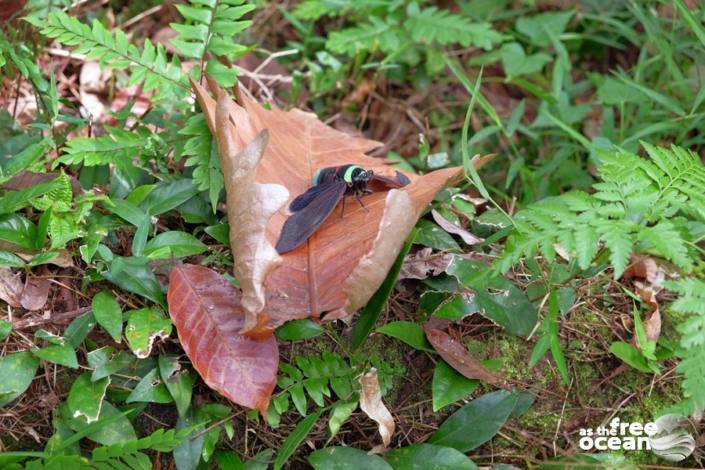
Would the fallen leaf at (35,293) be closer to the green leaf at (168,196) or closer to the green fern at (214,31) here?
the green leaf at (168,196)

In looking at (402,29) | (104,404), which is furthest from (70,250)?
(402,29)

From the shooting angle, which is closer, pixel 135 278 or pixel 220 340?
pixel 220 340

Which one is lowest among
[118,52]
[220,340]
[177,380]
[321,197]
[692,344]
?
[177,380]

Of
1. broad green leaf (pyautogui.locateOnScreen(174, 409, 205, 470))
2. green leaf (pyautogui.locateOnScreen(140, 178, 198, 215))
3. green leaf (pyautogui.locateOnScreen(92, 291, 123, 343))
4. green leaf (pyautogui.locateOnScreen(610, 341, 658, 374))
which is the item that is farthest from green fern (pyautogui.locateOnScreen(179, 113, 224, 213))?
green leaf (pyautogui.locateOnScreen(610, 341, 658, 374))

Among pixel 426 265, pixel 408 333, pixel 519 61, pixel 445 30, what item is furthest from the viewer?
pixel 519 61

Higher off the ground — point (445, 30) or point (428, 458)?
point (445, 30)

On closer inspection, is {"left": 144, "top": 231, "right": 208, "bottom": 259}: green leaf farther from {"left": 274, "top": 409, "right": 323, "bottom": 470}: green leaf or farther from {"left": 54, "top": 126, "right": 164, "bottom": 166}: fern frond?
{"left": 274, "top": 409, "right": 323, "bottom": 470}: green leaf

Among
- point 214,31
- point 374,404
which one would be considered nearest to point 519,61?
point 214,31

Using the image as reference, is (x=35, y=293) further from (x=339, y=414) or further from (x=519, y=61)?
(x=519, y=61)
